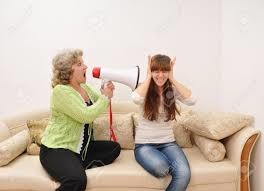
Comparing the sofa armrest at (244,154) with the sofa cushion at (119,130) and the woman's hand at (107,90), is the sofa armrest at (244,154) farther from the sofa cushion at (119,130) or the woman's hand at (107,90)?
the woman's hand at (107,90)

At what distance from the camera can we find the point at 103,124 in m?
2.66

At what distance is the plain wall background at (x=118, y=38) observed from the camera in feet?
9.47

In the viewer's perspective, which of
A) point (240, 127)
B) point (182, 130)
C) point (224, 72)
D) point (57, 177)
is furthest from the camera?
point (224, 72)

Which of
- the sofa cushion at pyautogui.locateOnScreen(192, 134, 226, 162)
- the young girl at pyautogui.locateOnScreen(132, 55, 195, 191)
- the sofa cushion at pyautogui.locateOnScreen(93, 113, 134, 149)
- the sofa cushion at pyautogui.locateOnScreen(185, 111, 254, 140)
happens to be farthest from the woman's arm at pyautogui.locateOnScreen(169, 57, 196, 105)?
the sofa cushion at pyautogui.locateOnScreen(93, 113, 134, 149)

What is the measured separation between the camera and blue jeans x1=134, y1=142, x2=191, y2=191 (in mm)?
2092

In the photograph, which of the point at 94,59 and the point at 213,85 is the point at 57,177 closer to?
the point at 94,59

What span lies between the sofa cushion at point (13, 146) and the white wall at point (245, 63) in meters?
1.64

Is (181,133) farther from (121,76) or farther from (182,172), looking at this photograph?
(121,76)

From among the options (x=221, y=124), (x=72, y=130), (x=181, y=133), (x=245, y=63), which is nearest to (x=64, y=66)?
(x=72, y=130)

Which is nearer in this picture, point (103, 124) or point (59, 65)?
point (59, 65)

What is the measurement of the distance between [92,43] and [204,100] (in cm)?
110

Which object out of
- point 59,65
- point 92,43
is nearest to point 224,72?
point 92,43

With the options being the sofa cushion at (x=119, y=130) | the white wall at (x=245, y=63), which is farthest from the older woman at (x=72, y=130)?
the white wall at (x=245, y=63)

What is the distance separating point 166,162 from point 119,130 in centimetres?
60
